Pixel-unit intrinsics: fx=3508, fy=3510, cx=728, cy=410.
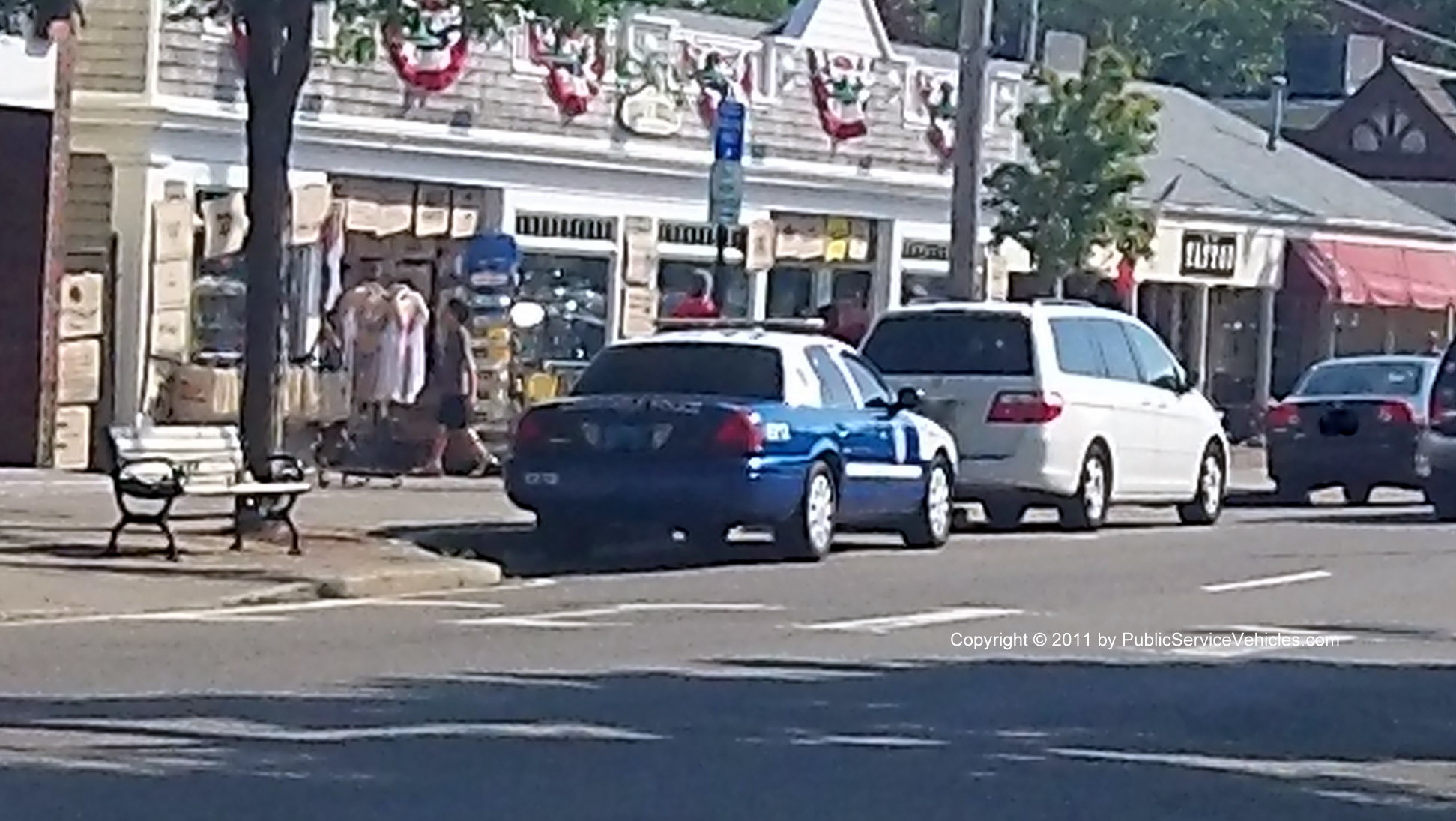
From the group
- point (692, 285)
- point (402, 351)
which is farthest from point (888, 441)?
point (692, 285)

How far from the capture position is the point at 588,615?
19.0 m

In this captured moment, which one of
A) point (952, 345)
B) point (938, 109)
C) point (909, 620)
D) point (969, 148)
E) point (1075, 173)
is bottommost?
point (909, 620)

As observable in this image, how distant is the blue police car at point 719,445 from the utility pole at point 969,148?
854 centimetres

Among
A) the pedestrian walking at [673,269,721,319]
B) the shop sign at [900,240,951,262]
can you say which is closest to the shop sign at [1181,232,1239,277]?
the shop sign at [900,240,951,262]

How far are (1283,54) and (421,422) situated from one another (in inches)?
2229

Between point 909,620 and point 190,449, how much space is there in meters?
4.84

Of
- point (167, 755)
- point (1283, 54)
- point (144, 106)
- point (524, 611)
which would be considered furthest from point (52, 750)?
point (1283, 54)

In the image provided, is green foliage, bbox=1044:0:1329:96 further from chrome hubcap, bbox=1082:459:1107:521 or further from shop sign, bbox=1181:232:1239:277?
chrome hubcap, bbox=1082:459:1107:521

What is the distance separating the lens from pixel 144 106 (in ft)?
95.9

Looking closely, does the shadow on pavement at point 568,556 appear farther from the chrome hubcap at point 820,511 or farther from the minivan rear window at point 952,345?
the minivan rear window at point 952,345

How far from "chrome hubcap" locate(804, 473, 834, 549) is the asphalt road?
0.37 metres

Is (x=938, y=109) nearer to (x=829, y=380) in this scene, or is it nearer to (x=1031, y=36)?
(x=1031, y=36)

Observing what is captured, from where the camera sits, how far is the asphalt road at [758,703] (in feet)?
39.2

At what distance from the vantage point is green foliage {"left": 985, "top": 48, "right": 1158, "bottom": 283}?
41312 mm
